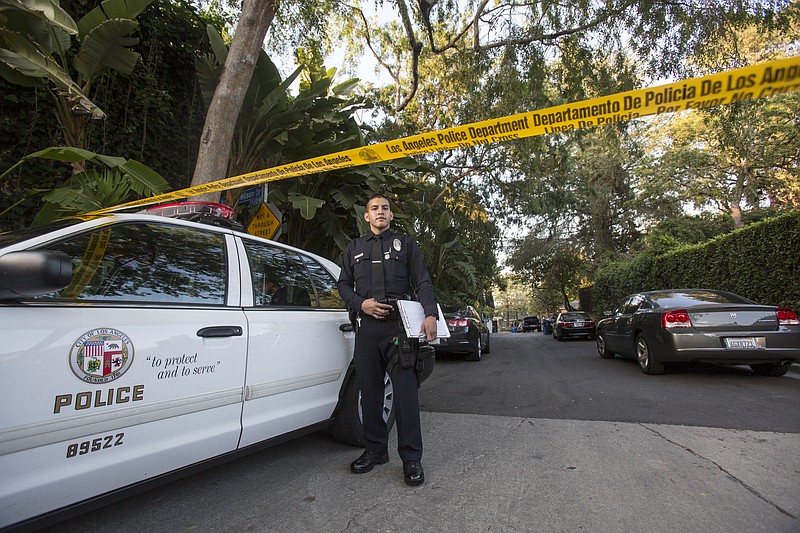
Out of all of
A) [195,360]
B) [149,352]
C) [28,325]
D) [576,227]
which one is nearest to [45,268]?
[28,325]

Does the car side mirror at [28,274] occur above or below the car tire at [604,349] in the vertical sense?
above

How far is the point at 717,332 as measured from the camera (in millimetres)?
5672

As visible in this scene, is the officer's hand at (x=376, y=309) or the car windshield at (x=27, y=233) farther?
the officer's hand at (x=376, y=309)

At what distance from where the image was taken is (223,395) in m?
2.29

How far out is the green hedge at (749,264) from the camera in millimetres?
8320

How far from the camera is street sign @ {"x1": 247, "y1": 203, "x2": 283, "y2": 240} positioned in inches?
226

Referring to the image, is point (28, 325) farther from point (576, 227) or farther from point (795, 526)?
point (576, 227)

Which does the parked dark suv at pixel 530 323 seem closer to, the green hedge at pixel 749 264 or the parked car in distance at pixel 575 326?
the parked car in distance at pixel 575 326

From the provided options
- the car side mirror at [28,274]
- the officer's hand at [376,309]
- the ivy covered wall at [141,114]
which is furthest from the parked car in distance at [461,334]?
the car side mirror at [28,274]

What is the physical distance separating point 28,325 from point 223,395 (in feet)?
3.03

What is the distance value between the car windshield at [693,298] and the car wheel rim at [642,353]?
0.73 m

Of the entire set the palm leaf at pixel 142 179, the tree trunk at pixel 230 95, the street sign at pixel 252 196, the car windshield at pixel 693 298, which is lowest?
the car windshield at pixel 693 298

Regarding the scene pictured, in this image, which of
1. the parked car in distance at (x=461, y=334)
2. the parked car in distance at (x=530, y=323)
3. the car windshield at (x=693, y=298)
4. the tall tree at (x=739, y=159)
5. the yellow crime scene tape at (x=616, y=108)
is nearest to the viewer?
the yellow crime scene tape at (x=616, y=108)

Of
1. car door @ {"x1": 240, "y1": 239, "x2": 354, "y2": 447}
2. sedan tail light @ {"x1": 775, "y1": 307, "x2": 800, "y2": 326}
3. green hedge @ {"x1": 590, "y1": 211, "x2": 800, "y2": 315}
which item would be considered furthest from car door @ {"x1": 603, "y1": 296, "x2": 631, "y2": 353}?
car door @ {"x1": 240, "y1": 239, "x2": 354, "y2": 447}
